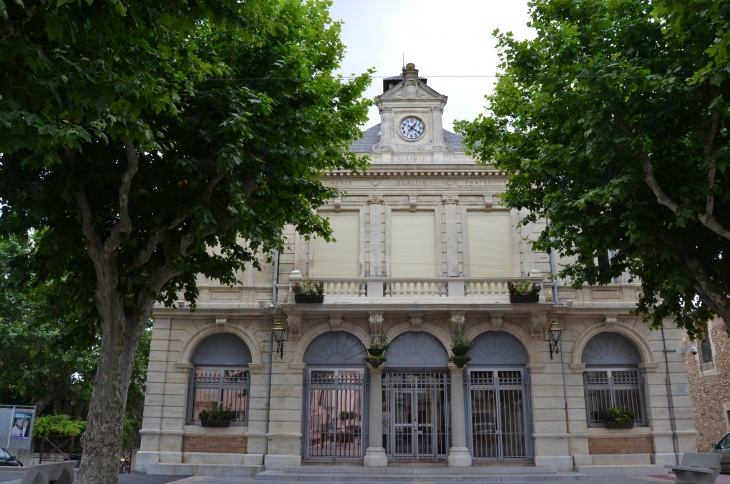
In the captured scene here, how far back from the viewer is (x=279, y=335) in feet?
58.1

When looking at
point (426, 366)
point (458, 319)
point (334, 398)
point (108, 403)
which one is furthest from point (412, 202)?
point (108, 403)

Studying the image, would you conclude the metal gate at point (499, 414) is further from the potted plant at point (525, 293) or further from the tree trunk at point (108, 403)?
the tree trunk at point (108, 403)

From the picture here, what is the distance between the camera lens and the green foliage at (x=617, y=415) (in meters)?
17.0

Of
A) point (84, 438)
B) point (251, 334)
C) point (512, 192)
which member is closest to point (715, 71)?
point (512, 192)

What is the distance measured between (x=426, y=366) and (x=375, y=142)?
815 centimetres

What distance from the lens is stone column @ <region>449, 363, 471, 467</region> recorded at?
16422 mm

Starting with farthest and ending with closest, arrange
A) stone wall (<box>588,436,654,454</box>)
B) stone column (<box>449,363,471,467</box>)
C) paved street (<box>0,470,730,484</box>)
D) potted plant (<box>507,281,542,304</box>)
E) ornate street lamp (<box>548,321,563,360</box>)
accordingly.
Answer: ornate street lamp (<box>548,321,563,360</box>) < potted plant (<box>507,281,542,304</box>) < stone wall (<box>588,436,654,454</box>) < stone column (<box>449,363,471,467</box>) < paved street (<box>0,470,730,484</box>)

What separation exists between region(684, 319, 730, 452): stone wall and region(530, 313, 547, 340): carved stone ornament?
1136 centimetres

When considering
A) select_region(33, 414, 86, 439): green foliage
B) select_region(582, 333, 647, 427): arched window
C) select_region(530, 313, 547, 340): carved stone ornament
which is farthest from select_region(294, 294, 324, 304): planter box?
select_region(33, 414, 86, 439): green foliage

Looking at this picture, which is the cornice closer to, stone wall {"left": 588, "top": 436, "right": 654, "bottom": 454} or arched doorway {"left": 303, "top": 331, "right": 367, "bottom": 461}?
arched doorway {"left": 303, "top": 331, "right": 367, "bottom": 461}

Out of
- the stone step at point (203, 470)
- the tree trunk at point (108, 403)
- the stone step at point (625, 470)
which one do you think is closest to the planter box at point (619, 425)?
the stone step at point (625, 470)

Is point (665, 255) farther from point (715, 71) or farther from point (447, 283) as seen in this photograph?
point (447, 283)

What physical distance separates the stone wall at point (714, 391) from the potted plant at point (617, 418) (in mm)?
9941

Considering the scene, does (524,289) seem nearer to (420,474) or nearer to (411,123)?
(420,474)
